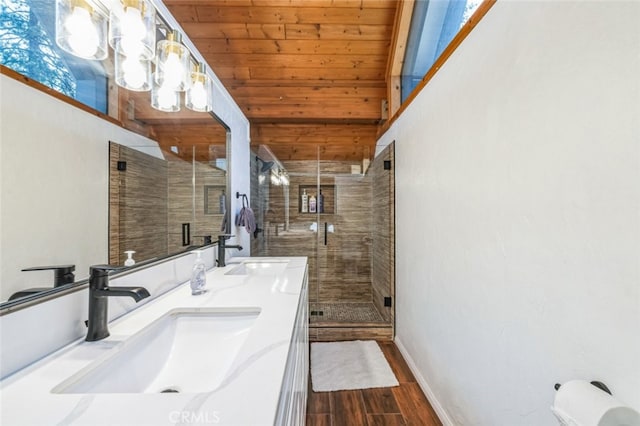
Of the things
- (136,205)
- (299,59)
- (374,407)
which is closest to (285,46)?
(299,59)

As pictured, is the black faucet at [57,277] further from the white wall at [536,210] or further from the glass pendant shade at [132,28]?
the white wall at [536,210]

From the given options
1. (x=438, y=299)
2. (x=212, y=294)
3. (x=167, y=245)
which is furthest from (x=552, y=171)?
(x=167, y=245)

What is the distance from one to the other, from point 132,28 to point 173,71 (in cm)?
31

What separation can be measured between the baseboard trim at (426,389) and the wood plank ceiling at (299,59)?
2393 millimetres

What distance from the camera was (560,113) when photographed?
79cm

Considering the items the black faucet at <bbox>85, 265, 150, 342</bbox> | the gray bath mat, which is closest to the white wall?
the gray bath mat

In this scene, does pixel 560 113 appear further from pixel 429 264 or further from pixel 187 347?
pixel 187 347

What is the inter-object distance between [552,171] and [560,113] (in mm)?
172

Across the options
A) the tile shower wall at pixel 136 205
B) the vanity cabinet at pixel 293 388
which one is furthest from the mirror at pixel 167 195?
the vanity cabinet at pixel 293 388

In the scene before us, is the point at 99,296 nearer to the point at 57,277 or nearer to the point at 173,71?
the point at 57,277

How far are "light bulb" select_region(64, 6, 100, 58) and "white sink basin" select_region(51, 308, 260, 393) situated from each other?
36.1 inches

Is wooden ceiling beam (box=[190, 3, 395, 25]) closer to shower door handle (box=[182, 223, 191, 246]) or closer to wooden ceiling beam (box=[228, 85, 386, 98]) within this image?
wooden ceiling beam (box=[228, 85, 386, 98])

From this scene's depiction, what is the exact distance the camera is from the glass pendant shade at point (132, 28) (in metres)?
0.95

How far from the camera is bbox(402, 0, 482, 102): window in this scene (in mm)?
1944
